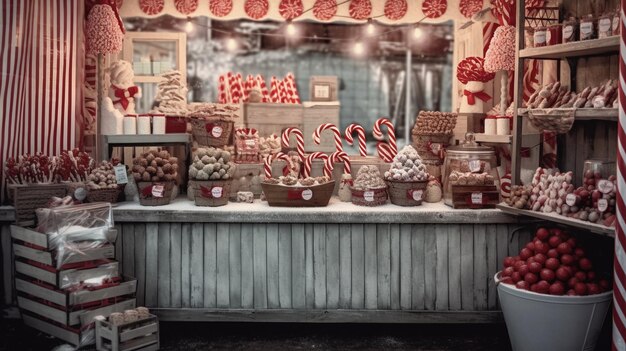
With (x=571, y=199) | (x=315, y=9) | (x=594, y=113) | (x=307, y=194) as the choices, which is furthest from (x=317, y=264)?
(x=315, y=9)

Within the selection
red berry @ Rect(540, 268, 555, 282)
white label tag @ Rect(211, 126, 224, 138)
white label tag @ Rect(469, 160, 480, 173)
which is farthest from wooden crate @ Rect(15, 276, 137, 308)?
red berry @ Rect(540, 268, 555, 282)

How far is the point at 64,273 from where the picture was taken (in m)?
4.56

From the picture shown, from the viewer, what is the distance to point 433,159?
232 inches

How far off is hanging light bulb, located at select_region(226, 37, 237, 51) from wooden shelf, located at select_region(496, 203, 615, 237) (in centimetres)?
657

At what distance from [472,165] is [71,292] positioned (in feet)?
10.2

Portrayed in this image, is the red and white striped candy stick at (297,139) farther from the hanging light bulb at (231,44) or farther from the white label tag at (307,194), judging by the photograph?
the hanging light bulb at (231,44)

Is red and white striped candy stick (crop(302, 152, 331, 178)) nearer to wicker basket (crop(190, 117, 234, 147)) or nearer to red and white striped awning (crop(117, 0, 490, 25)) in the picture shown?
wicker basket (crop(190, 117, 234, 147))

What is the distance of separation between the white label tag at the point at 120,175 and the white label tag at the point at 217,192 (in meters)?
0.76

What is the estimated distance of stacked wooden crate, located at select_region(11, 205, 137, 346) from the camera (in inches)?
180

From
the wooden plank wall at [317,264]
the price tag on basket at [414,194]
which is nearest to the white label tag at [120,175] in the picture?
the wooden plank wall at [317,264]

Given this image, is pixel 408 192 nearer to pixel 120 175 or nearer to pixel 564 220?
pixel 564 220

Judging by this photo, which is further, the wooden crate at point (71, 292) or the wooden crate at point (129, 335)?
the wooden crate at point (71, 292)

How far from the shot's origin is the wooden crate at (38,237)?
4.60 m

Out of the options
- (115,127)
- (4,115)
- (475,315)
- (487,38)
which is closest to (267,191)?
(115,127)
